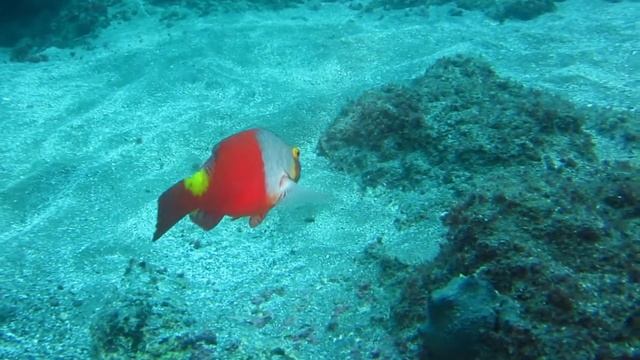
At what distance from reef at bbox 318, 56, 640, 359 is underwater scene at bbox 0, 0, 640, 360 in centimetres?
1

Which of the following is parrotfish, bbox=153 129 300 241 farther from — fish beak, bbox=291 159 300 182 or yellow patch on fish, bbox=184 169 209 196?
fish beak, bbox=291 159 300 182

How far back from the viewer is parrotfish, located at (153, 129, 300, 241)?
2158 millimetres

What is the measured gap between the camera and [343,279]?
12.3 feet

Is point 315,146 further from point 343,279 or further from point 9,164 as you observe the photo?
point 9,164

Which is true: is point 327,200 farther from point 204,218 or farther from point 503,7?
point 503,7

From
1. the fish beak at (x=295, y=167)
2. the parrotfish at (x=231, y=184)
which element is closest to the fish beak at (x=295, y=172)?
the fish beak at (x=295, y=167)

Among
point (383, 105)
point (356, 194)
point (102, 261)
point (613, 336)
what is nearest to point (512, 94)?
point (383, 105)

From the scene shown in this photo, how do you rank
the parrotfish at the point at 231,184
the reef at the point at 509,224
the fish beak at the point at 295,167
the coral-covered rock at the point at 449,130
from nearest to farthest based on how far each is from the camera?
1. the parrotfish at the point at 231,184
2. the fish beak at the point at 295,167
3. the reef at the point at 509,224
4. the coral-covered rock at the point at 449,130

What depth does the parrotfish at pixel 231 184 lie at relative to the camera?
2.16 meters

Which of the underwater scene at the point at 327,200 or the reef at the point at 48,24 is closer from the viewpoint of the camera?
the underwater scene at the point at 327,200

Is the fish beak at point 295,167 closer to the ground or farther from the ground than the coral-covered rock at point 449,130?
farther from the ground

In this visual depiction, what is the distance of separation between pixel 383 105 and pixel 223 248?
212 centimetres

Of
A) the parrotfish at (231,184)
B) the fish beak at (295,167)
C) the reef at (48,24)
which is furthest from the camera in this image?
the reef at (48,24)

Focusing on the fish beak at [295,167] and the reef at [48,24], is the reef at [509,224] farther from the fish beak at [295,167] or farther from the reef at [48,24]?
the reef at [48,24]
